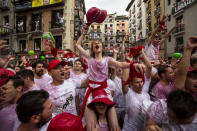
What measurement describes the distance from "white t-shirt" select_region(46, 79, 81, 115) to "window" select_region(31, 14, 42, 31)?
1720 centimetres

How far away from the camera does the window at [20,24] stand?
17.9 meters

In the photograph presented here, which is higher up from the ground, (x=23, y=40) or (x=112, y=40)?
(x=112, y=40)

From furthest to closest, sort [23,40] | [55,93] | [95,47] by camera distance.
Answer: [23,40]
[95,47]
[55,93]

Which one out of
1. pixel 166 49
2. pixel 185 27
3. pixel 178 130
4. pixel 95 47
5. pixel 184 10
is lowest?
pixel 178 130

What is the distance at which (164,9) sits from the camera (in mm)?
21609

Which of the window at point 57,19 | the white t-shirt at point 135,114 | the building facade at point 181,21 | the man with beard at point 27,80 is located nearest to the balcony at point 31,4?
the window at point 57,19

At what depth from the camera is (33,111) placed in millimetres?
1427

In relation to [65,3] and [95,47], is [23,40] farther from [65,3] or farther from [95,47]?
[95,47]

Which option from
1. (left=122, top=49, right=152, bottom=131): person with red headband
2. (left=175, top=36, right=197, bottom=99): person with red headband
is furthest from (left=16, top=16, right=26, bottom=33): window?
(left=175, top=36, right=197, bottom=99): person with red headband

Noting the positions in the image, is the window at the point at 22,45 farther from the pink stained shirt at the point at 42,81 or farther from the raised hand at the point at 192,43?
the raised hand at the point at 192,43

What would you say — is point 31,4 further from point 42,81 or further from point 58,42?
point 42,81

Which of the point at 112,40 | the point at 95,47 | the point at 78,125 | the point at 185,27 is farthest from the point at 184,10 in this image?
the point at 112,40

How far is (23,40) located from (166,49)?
817 inches

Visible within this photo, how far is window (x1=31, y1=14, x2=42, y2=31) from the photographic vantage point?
17.4 meters
